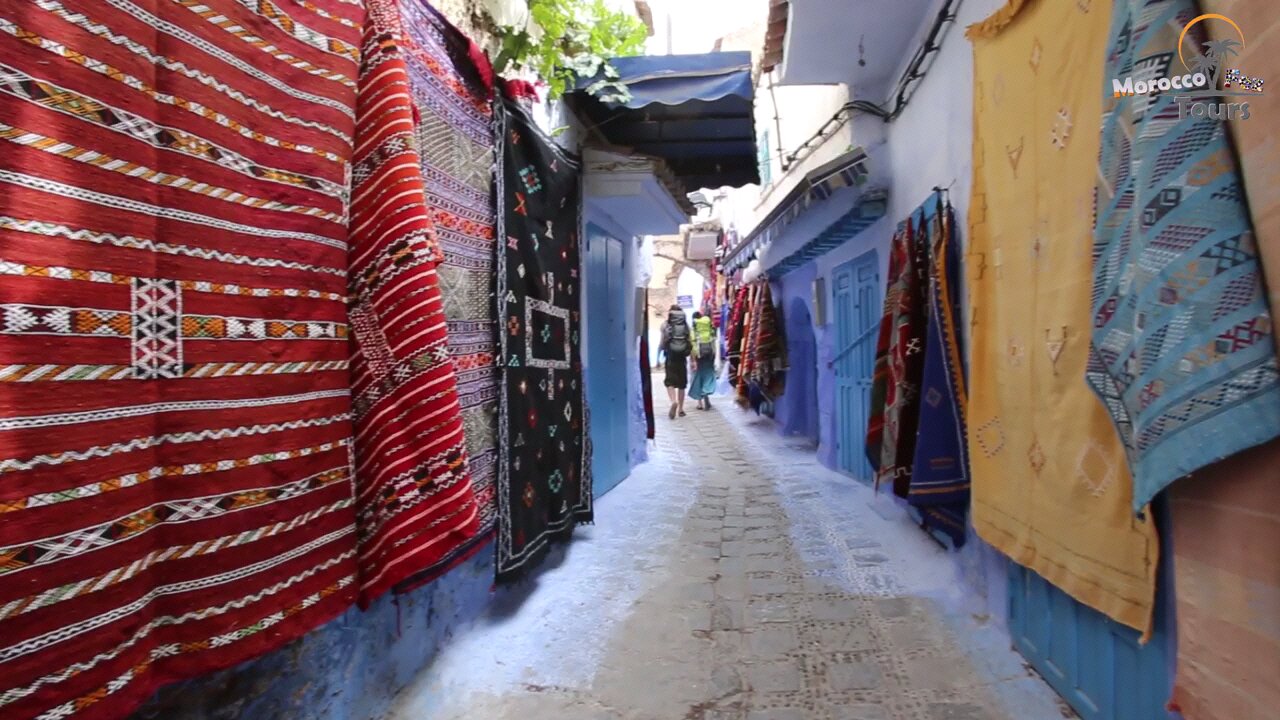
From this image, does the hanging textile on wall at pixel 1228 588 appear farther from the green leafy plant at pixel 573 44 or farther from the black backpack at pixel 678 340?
the black backpack at pixel 678 340

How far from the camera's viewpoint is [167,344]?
3.53ft

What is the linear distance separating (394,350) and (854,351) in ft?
14.5

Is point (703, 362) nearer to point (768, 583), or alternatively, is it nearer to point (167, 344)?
point (768, 583)

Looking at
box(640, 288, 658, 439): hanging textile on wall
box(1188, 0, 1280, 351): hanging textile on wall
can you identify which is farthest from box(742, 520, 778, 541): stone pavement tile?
box(1188, 0, 1280, 351): hanging textile on wall

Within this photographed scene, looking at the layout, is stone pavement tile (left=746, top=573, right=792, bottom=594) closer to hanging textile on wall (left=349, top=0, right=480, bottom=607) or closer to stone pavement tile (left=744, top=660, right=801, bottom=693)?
stone pavement tile (left=744, top=660, right=801, bottom=693)

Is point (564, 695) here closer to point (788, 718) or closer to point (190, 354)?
point (788, 718)

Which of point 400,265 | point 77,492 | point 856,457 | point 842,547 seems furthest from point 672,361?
point 77,492

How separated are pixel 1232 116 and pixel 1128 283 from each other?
346 millimetres

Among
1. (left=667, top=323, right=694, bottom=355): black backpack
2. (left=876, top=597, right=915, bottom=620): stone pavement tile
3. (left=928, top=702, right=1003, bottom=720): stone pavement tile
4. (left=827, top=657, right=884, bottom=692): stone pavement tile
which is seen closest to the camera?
(left=928, top=702, right=1003, bottom=720): stone pavement tile

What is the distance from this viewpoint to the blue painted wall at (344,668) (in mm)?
1337

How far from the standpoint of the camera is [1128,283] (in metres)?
1.30

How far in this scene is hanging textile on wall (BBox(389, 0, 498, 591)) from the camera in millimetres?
2039

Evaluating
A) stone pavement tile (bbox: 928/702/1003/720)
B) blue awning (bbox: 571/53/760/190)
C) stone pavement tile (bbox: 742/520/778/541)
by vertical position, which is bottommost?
stone pavement tile (bbox: 742/520/778/541)

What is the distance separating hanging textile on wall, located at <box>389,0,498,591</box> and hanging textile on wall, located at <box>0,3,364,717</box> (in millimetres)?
541
